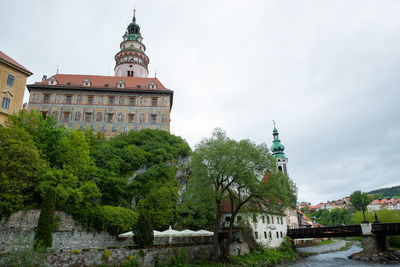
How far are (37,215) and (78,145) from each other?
27.4ft

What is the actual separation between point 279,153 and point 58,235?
59.0m

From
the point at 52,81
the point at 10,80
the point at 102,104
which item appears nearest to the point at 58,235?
the point at 10,80

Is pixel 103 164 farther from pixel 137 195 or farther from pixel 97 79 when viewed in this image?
pixel 97 79

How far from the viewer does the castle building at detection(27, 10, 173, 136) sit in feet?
147

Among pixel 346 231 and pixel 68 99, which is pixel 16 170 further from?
pixel 346 231

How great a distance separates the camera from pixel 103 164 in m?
30.8

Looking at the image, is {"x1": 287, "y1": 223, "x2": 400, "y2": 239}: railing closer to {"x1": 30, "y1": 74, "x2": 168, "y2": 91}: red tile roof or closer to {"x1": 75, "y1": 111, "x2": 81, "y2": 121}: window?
{"x1": 30, "y1": 74, "x2": 168, "y2": 91}: red tile roof

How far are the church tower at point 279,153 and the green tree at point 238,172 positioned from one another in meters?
43.7

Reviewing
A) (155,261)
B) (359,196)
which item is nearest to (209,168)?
(155,261)

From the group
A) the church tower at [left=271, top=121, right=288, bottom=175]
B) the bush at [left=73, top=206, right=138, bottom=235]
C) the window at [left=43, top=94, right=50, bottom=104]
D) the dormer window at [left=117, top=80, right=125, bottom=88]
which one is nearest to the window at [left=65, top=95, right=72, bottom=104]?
the window at [left=43, top=94, right=50, bottom=104]

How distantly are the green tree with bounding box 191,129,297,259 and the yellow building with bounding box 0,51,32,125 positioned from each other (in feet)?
71.5

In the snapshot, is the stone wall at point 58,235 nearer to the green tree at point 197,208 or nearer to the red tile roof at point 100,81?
the green tree at point 197,208

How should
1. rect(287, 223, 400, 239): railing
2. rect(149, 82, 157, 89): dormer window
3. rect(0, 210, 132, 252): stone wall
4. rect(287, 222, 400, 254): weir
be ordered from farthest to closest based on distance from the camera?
rect(149, 82, 157, 89): dormer window
rect(287, 222, 400, 254): weir
rect(287, 223, 400, 239): railing
rect(0, 210, 132, 252): stone wall

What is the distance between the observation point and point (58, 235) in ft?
69.5
